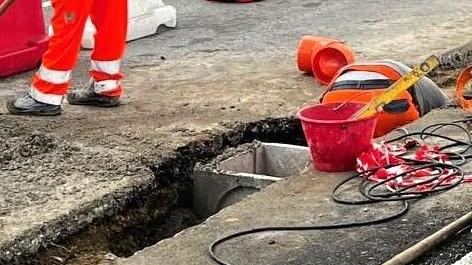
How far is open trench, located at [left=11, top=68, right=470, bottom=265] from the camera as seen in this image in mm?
4227


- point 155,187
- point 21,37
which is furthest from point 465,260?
point 21,37

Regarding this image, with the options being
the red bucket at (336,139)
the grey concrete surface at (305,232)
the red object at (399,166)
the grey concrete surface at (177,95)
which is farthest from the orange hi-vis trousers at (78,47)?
the red object at (399,166)

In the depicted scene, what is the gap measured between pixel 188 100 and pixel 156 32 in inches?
95.6

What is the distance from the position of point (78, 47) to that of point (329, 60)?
168 cm

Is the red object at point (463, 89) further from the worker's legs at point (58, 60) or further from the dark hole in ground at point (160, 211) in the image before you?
the worker's legs at point (58, 60)

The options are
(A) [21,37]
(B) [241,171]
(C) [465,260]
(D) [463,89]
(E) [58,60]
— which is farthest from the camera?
(A) [21,37]

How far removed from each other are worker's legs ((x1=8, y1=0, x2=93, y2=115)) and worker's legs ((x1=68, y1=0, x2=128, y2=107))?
192 mm

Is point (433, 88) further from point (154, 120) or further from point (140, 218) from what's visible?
point (140, 218)

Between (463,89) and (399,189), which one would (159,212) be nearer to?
(399,189)

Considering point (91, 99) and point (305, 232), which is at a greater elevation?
point (305, 232)

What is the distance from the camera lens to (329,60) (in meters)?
6.61

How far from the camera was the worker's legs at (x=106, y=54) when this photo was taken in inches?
236

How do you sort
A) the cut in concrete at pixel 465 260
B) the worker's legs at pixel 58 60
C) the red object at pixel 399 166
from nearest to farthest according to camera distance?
the cut in concrete at pixel 465 260 → the red object at pixel 399 166 → the worker's legs at pixel 58 60

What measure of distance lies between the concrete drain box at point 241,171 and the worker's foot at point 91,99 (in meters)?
1.16
